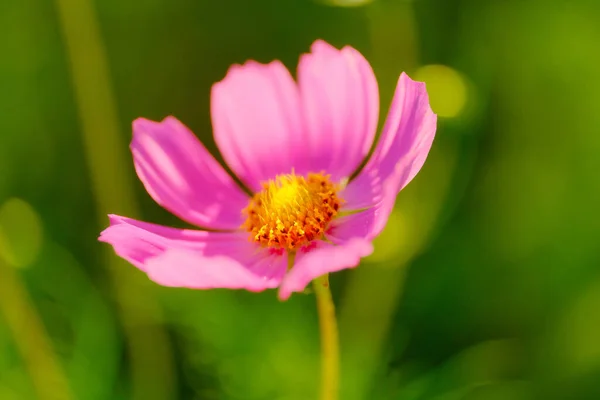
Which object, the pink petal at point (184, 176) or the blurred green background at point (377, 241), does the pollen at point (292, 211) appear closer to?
the pink petal at point (184, 176)

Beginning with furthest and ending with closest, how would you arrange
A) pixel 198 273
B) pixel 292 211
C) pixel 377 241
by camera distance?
pixel 377 241, pixel 292 211, pixel 198 273

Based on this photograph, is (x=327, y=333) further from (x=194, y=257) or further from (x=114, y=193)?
(x=114, y=193)

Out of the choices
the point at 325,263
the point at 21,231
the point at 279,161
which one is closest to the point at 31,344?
the point at 21,231

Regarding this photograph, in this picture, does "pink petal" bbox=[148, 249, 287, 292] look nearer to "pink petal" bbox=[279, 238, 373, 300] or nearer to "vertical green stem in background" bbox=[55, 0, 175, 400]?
"pink petal" bbox=[279, 238, 373, 300]

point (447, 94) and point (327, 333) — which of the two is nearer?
point (327, 333)

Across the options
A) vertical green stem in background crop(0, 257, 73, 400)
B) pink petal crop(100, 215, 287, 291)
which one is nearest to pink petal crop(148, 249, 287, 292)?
pink petal crop(100, 215, 287, 291)

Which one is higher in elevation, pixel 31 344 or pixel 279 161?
pixel 279 161

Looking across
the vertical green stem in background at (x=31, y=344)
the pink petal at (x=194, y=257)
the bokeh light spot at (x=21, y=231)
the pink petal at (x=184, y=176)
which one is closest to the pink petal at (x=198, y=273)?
the pink petal at (x=194, y=257)

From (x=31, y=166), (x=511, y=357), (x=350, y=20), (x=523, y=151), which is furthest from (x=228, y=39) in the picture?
(x=511, y=357)
